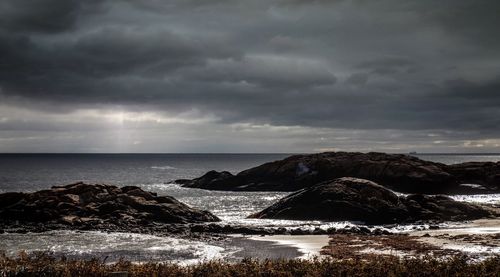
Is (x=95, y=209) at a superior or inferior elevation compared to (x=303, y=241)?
superior

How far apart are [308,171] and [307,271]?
2854 inches

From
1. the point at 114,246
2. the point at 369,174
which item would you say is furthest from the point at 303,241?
the point at 369,174

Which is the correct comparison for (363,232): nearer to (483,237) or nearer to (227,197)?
(483,237)

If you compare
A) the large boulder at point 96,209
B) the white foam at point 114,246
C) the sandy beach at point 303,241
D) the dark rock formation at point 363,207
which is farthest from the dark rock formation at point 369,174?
the white foam at point 114,246

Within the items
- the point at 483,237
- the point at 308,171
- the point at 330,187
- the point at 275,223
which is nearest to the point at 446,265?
the point at 483,237

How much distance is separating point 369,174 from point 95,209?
2055 inches

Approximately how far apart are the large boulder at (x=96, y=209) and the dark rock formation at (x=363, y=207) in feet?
27.7

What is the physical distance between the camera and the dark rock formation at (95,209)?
44.5 metres

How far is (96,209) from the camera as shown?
47.3 meters

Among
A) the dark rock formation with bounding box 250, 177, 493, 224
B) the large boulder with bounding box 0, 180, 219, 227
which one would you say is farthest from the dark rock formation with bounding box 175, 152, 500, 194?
the large boulder with bounding box 0, 180, 219, 227

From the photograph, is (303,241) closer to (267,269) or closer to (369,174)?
(267,269)

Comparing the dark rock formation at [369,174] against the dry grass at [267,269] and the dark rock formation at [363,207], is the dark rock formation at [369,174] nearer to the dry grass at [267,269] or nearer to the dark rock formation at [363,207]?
the dark rock formation at [363,207]

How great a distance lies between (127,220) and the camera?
4428 cm

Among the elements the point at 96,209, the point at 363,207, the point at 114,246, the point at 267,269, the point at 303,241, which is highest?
the point at 267,269
